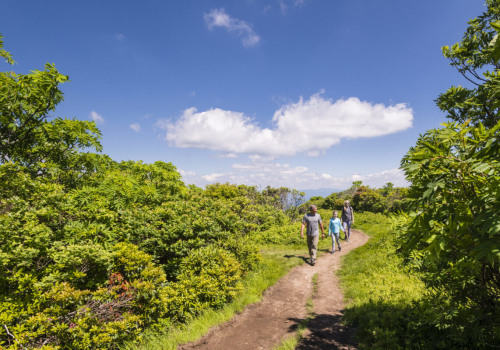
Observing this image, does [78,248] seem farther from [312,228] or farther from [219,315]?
[312,228]

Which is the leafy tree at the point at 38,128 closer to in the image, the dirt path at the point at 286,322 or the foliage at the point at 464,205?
the dirt path at the point at 286,322

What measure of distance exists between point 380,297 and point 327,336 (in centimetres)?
221

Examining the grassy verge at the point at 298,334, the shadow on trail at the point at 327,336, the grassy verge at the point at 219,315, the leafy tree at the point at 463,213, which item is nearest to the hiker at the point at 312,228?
the grassy verge at the point at 219,315

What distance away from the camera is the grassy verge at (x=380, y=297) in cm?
454

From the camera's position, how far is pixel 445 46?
7.36 m

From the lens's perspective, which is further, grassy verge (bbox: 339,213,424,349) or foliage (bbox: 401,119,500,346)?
grassy verge (bbox: 339,213,424,349)

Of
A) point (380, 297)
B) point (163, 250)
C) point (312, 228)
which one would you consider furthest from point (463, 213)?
point (163, 250)

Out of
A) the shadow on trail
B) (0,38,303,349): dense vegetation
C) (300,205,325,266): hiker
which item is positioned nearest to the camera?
the shadow on trail

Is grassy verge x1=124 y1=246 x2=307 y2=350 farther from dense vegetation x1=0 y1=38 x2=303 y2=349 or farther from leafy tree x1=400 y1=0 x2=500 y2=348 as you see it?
leafy tree x1=400 y1=0 x2=500 y2=348

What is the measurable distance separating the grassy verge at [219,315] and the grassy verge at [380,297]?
2.61 m

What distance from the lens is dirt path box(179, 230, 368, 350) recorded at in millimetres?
4957

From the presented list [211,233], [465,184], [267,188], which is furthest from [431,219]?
[267,188]

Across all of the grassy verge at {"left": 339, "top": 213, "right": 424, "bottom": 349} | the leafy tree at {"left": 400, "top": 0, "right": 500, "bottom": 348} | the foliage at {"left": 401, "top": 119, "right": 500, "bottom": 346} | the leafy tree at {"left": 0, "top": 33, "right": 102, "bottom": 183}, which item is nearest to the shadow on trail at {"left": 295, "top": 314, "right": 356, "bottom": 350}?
the grassy verge at {"left": 339, "top": 213, "right": 424, "bottom": 349}

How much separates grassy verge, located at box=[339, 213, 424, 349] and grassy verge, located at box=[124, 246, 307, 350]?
8.55 ft
